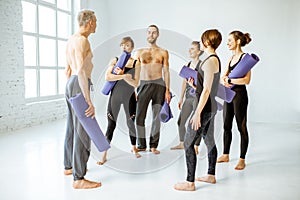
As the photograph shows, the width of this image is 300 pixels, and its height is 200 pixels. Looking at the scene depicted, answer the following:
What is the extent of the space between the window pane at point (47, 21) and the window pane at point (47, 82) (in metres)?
0.75

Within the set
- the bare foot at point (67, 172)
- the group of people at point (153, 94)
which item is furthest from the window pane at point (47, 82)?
the bare foot at point (67, 172)

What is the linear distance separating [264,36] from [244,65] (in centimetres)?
398

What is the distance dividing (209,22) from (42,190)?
5611 mm

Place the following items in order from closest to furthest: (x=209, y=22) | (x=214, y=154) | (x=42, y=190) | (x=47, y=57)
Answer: (x=42, y=190)
(x=214, y=154)
(x=47, y=57)
(x=209, y=22)

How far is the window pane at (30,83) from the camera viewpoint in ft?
21.1

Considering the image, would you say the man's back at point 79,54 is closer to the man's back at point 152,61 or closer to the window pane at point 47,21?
the man's back at point 152,61

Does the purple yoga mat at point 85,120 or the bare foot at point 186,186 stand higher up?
the purple yoga mat at point 85,120

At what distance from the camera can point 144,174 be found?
11.7 feet

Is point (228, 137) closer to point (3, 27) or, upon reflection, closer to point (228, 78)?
point (228, 78)

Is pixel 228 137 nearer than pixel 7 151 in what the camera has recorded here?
Yes

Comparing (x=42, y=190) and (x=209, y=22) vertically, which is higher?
(x=209, y=22)

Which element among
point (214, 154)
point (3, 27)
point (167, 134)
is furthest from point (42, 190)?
point (3, 27)

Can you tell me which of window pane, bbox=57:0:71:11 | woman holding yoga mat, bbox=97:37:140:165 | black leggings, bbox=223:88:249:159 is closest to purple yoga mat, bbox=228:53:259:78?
black leggings, bbox=223:88:249:159

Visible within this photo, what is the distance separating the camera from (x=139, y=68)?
3967mm
